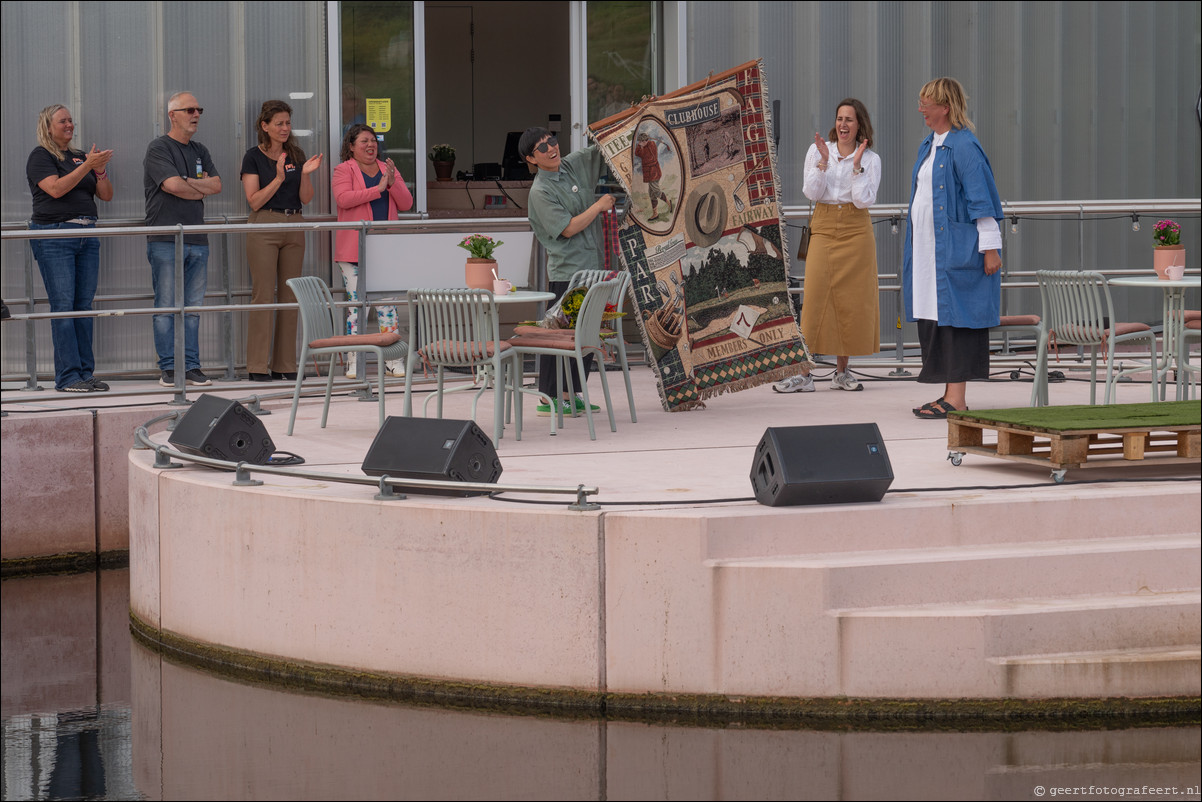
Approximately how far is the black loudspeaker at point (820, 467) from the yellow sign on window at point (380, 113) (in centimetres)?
578

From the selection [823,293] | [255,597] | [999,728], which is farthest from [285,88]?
[999,728]

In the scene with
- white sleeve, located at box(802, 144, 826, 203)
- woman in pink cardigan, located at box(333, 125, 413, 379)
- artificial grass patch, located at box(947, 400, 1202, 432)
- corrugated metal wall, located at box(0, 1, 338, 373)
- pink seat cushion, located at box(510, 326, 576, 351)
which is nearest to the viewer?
artificial grass patch, located at box(947, 400, 1202, 432)

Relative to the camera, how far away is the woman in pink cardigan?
1030 cm

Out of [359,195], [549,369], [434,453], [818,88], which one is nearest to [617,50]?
[818,88]

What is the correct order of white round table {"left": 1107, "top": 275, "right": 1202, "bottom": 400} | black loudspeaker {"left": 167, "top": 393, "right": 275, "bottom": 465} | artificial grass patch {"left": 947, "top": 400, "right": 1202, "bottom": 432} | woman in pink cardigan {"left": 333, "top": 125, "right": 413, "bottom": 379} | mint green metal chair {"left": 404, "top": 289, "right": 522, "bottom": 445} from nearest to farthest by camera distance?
1. artificial grass patch {"left": 947, "top": 400, "right": 1202, "bottom": 432}
2. black loudspeaker {"left": 167, "top": 393, "right": 275, "bottom": 465}
3. mint green metal chair {"left": 404, "top": 289, "right": 522, "bottom": 445}
4. white round table {"left": 1107, "top": 275, "right": 1202, "bottom": 400}
5. woman in pink cardigan {"left": 333, "top": 125, "right": 413, "bottom": 379}

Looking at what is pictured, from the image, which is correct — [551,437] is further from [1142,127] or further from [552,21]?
[552,21]

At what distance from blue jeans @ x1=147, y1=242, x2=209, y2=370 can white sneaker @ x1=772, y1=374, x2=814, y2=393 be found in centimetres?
347

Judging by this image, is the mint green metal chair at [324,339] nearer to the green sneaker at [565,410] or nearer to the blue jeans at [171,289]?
the green sneaker at [565,410]

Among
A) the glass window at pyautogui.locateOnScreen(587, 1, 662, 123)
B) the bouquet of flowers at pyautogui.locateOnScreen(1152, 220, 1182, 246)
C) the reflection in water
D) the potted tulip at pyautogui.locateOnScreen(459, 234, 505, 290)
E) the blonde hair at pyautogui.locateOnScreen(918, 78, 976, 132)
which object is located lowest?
the reflection in water

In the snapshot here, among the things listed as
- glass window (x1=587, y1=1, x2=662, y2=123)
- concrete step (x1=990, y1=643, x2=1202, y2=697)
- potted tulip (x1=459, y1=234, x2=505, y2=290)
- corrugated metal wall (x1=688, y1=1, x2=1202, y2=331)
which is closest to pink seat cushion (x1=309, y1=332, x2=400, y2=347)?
potted tulip (x1=459, y1=234, x2=505, y2=290)

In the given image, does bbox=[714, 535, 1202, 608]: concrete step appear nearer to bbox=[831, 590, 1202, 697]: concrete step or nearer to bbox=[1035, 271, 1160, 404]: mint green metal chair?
bbox=[831, 590, 1202, 697]: concrete step

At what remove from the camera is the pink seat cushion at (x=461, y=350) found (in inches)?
299

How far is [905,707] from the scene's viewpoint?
18.5 feet

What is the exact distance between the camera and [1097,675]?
18.4 ft
